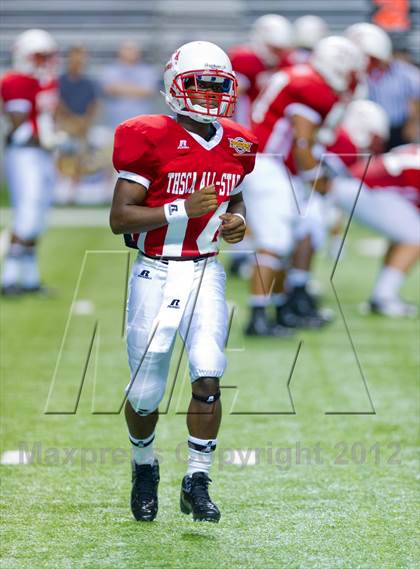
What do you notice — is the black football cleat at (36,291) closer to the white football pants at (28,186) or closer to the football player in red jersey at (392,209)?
the white football pants at (28,186)

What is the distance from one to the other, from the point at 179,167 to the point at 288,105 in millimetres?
3433

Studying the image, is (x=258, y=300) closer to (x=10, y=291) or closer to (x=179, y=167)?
(x=10, y=291)

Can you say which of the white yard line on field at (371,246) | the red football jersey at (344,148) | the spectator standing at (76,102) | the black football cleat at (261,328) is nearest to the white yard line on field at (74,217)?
the spectator standing at (76,102)

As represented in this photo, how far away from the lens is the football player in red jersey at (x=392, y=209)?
25.5 feet

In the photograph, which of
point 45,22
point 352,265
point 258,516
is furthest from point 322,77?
point 45,22

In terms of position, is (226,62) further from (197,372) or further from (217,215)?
(197,372)

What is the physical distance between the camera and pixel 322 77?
7137mm

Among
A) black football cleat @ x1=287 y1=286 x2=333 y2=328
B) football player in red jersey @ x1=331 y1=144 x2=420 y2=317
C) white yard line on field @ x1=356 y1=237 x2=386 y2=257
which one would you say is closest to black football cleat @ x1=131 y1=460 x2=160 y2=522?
black football cleat @ x1=287 y1=286 x2=333 y2=328

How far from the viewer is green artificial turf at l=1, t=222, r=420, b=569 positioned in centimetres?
361

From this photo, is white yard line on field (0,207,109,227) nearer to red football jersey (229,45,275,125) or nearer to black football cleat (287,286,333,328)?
red football jersey (229,45,275,125)

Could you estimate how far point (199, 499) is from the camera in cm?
370

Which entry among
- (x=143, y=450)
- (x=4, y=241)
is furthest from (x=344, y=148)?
(x=143, y=450)

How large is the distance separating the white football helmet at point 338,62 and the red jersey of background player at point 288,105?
0.15 feet

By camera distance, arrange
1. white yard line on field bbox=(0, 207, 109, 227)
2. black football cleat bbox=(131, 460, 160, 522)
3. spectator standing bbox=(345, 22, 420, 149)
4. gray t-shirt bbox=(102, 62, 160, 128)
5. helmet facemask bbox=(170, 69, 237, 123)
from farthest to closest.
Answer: gray t-shirt bbox=(102, 62, 160, 128) → white yard line on field bbox=(0, 207, 109, 227) → spectator standing bbox=(345, 22, 420, 149) → black football cleat bbox=(131, 460, 160, 522) → helmet facemask bbox=(170, 69, 237, 123)
